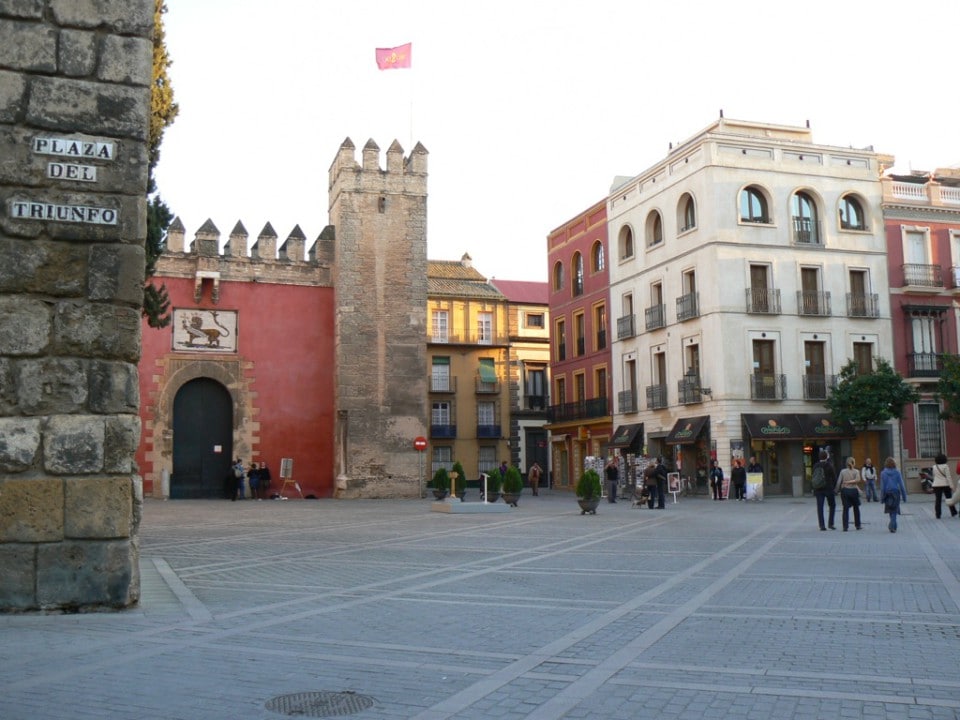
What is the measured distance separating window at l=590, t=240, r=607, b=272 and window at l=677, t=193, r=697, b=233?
613 cm

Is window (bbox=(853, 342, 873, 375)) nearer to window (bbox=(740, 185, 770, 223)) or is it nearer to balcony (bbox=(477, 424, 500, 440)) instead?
window (bbox=(740, 185, 770, 223))

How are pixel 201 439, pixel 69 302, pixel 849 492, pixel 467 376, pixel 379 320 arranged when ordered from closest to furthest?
pixel 69 302
pixel 849 492
pixel 201 439
pixel 379 320
pixel 467 376

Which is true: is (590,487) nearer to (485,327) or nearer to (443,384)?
(443,384)

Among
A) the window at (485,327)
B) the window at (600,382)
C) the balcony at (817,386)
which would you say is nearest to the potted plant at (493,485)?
the balcony at (817,386)

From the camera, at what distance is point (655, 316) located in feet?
129

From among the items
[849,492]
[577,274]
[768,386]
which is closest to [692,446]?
[768,386]

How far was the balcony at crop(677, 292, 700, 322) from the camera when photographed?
1447 inches

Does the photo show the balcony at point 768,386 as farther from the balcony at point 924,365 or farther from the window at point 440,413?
the window at point 440,413

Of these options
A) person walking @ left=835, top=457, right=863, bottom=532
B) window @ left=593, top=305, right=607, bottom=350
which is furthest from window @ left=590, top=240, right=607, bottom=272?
person walking @ left=835, top=457, right=863, bottom=532

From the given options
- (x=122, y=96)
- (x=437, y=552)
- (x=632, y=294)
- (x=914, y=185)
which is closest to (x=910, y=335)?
(x=914, y=185)

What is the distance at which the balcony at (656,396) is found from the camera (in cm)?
3868

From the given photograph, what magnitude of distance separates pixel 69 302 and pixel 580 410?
3803 centimetres

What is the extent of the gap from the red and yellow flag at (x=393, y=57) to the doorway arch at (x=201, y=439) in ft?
43.2

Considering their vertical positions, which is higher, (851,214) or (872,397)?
(851,214)
